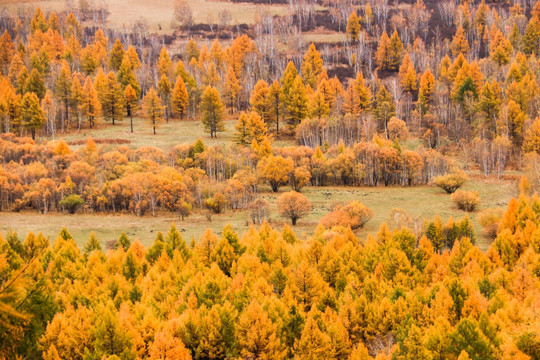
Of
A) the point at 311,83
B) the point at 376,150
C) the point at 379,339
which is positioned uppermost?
the point at 311,83

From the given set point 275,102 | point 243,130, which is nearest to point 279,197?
point 243,130

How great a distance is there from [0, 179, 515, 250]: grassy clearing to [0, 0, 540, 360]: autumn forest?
45 centimetres

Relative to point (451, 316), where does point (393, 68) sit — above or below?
above

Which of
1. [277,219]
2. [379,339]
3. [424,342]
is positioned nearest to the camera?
[424,342]

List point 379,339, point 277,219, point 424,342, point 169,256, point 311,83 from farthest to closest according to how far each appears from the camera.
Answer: point 311,83
point 277,219
point 169,256
point 379,339
point 424,342

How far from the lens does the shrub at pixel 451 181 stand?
3322 inches

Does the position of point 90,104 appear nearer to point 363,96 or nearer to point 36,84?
point 36,84

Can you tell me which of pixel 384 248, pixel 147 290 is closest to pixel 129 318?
pixel 147 290

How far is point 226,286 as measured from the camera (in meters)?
50.5

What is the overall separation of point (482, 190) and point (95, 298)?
63.3 m

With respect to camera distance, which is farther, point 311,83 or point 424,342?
point 311,83

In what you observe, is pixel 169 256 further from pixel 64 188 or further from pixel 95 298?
pixel 64 188

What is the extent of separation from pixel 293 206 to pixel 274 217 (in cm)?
539

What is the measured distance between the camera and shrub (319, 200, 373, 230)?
7031 centimetres
